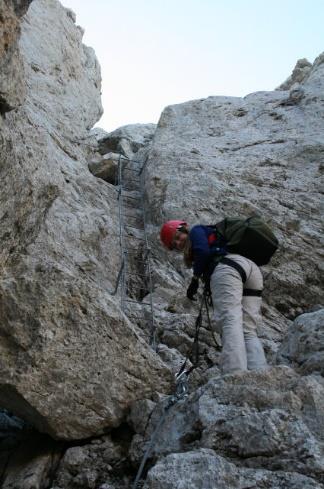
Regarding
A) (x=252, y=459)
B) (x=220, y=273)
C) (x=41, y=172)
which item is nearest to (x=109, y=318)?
(x=220, y=273)

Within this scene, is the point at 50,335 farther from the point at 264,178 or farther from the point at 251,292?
the point at 264,178

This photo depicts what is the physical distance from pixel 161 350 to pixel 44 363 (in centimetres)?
217

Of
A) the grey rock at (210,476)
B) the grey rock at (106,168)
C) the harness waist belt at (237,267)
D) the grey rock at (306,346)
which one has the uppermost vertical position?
the grey rock at (106,168)

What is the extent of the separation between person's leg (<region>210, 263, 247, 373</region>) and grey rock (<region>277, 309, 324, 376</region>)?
2.60ft

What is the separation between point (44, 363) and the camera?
523 centimetres

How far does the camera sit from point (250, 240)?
607 cm

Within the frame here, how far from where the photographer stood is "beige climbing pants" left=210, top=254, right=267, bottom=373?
5.18 metres

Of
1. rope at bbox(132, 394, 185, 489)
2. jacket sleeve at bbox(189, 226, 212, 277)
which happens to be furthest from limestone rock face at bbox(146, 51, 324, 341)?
rope at bbox(132, 394, 185, 489)

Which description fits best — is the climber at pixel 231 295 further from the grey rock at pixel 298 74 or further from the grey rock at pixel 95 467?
the grey rock at pixel 298 74

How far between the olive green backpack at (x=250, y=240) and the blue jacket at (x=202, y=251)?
141mm

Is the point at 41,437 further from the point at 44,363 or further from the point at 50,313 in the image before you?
the point at 50,313

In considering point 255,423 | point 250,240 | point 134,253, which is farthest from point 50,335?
point 134,253

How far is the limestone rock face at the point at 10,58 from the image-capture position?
457 cm

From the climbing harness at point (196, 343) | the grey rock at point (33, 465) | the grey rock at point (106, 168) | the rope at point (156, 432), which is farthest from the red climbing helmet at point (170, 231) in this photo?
the grey rock at point (106, 168)
